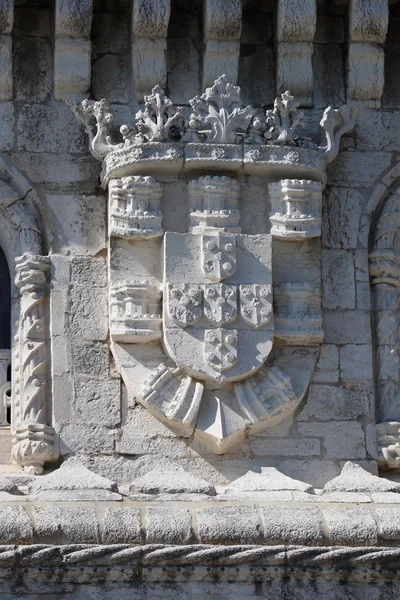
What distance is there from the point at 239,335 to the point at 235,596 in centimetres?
162

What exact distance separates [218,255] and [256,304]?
0.37 m

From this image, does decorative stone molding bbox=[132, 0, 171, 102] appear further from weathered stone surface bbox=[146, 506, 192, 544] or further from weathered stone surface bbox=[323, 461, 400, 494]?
weathered stone surface bbox=[146, 506, 192, 544]

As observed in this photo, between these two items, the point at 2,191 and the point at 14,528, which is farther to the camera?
the point at 2,191

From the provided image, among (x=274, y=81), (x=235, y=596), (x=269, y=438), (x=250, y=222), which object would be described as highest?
(x=274, y=81)

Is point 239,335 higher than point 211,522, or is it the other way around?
point 239,335

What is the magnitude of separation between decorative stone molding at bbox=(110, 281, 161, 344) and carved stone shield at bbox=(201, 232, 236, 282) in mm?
334

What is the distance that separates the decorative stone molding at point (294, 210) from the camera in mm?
14195

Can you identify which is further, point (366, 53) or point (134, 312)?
point (366, 53)

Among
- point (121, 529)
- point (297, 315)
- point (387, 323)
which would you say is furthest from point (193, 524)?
point (387, 323)

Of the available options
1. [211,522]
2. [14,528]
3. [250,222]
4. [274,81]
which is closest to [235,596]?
[211,522]

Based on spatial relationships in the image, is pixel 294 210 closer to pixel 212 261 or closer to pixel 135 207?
pixel 212 261

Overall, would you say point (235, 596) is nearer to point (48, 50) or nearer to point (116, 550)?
point (116, 550)

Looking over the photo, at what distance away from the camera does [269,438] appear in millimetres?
13969

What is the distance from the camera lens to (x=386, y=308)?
14.4 meters
